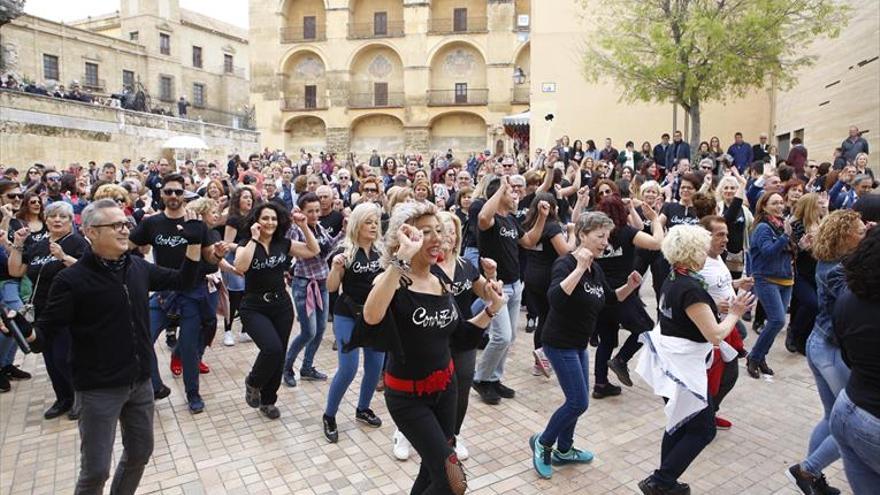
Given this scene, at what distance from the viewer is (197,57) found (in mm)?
51438

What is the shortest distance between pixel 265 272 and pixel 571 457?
3041 millimetres

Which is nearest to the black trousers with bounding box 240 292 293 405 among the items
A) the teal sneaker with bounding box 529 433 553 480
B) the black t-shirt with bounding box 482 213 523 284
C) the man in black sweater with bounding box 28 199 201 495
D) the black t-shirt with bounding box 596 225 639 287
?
the man in black sweater with bounding box 28 199 201 495

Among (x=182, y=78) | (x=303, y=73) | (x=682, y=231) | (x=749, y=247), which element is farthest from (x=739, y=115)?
(x=182, y=78)

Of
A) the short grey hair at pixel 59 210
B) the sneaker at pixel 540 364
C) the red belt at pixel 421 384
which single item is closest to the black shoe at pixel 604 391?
the sneaker at pixel 540 364

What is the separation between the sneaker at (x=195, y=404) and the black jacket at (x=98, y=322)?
80.2 inches

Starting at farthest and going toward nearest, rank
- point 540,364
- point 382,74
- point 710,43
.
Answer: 1. point 382,74
2. point 710,43
3. point 540,364

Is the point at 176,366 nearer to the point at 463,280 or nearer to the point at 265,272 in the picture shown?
the point at 265,272

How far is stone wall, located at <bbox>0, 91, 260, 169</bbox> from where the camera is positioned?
2338cm

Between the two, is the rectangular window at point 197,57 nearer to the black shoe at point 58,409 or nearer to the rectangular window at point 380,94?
the rectangular window at point 380,94

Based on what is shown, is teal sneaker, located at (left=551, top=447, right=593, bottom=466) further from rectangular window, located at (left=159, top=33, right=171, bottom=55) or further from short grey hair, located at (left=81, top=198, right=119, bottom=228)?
rectangular window, located at (left=159, top=33, right=171, bottom=55)

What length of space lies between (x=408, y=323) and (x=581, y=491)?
2.05 m

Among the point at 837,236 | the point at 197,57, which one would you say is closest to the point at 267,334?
the point at 837,236

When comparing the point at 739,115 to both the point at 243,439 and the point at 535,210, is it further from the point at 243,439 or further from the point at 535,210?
the point at 243,439

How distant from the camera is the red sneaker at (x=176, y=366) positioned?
256 inches
